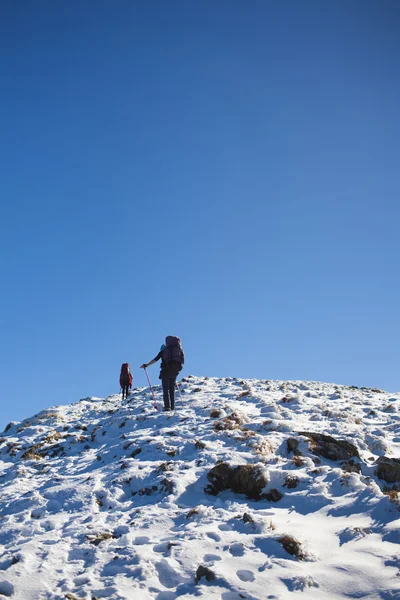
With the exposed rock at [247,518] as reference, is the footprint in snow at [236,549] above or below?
below

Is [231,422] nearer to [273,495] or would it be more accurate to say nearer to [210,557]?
[273,495]

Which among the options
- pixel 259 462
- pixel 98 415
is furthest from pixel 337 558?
pixel 98 415

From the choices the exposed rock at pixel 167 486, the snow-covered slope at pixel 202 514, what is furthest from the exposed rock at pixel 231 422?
the exposed rock at pixel 167 486

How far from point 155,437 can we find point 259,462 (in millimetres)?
3576

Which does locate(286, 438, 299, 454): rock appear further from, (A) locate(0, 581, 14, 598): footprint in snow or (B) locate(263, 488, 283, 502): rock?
(A) locate(0, 581, 14, 598): footprint in snow

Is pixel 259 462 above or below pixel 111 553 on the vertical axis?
above

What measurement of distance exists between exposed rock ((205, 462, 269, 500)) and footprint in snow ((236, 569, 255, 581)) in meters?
2.16

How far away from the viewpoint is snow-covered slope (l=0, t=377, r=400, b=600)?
193 inches

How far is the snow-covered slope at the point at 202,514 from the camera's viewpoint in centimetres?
491

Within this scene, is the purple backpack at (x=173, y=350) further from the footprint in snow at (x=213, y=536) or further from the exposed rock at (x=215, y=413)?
the footprint in snow at (x=213, y=536)

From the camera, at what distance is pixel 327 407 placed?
1404 cm

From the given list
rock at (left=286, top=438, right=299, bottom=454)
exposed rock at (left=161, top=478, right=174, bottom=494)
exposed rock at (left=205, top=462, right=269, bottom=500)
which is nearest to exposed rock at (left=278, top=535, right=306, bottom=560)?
exposed rock at (left=205, top=462, right=269, bottom=500)

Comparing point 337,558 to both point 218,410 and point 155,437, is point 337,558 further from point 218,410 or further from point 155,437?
point 218,410

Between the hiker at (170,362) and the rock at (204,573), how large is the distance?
8978mm
